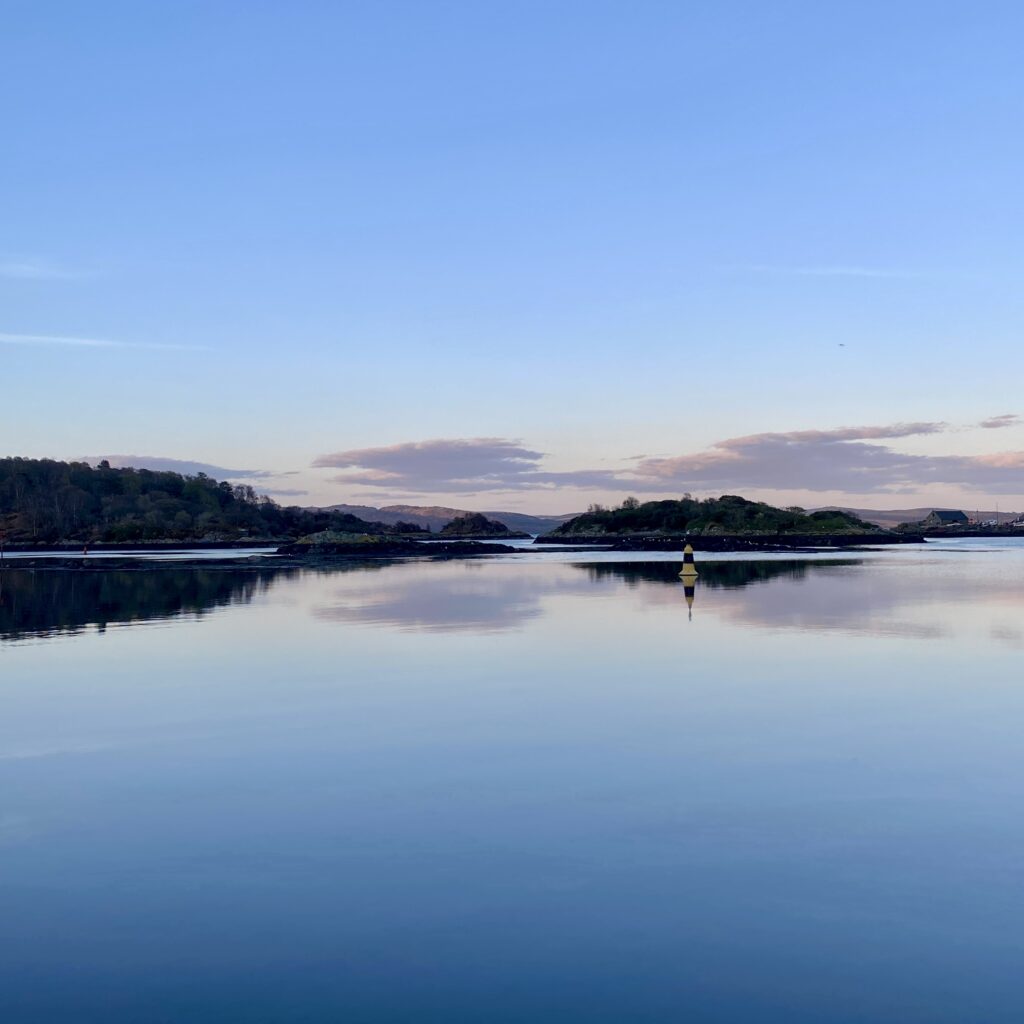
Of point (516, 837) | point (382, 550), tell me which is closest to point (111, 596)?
point (516, 837)

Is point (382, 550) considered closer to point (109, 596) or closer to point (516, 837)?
point (109, 596)

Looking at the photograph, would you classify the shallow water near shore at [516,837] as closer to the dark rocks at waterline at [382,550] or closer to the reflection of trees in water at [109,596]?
the reflection of trees in water at [109,596]

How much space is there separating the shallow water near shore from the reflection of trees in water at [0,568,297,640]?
8.62 metres

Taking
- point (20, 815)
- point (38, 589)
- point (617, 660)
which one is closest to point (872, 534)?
point (38, 589)

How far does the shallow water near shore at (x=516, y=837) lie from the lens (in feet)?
17.0

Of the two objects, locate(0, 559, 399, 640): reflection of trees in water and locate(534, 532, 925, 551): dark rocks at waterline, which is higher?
locate(534, 532, 925, 551): dark rocks at waterline

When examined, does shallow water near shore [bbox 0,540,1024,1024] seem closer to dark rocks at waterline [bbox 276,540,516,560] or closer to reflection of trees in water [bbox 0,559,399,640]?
reflection of trees in water [bbox 0,559,399,640]

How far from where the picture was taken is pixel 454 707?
12953 mm

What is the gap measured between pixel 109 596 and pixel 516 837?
3151 cm

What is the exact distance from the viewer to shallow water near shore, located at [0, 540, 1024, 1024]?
17.0 feet

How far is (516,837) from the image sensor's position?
297 inches

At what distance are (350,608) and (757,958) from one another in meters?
24.5

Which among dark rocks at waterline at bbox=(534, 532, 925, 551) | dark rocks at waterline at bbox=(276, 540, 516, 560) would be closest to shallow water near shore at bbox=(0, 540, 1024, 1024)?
dark rocks at waterline at bbox=(276, 540, 516, 560)

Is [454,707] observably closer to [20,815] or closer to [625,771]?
[625,771]
